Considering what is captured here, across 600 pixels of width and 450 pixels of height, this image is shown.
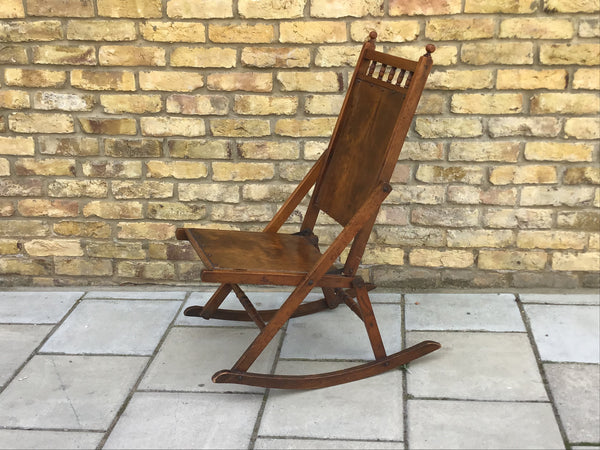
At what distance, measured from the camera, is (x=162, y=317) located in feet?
10.9

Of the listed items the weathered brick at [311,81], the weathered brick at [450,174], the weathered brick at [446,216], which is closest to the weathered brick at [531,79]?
the weathered brick at [450,174]

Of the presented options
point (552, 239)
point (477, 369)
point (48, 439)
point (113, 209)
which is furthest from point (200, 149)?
point (552, 239)

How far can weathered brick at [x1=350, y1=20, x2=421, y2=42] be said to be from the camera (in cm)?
315

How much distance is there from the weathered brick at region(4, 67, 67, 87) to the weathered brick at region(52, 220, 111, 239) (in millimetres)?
678

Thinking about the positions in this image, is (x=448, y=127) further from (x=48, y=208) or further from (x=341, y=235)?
(x=48, y=208)

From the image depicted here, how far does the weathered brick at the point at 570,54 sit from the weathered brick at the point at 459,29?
257 millimetres

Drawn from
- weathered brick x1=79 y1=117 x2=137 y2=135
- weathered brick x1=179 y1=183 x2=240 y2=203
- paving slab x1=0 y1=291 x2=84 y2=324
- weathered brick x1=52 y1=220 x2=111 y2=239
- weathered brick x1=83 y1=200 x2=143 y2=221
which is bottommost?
paving slab x1=0 y1=291 x2=84 y2=324

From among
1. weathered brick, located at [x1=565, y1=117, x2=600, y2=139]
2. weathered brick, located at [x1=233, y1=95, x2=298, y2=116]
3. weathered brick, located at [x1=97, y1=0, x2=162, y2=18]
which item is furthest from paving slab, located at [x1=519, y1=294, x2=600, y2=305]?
weathered brick, located at [x1=97, y1=0, x2=162, y2=18]

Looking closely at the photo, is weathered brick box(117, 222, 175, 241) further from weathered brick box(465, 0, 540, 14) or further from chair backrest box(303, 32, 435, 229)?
weathered brick box(465, 0, 540, 14)

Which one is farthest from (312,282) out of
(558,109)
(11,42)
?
(11,42)

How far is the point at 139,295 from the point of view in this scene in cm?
355

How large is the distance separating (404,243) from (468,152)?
530mm

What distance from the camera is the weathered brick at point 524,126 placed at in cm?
324

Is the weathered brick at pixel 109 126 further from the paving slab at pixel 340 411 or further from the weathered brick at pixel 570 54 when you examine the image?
the weathered brick at pixel 570 54
